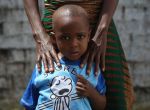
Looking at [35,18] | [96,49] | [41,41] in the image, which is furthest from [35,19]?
[96,49]

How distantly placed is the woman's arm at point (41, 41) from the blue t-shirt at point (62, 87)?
0.05m

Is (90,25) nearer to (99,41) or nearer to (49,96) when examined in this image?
(99,41)

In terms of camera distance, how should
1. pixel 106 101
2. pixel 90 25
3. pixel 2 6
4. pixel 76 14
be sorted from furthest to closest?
pixel 2 6
pixel 106 101
pixel 90 25
pixel 76 14

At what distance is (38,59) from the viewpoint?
2889mm

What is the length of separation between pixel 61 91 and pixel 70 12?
1.37 ft

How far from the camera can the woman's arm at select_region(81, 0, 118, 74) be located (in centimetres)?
286

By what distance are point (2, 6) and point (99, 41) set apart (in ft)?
11.4

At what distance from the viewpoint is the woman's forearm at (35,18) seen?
9.55ft

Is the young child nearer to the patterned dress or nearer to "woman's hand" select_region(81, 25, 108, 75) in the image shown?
"woman's hand" select_region(81, 25, 108, 75)

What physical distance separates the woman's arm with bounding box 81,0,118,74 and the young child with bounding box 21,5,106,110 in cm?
7

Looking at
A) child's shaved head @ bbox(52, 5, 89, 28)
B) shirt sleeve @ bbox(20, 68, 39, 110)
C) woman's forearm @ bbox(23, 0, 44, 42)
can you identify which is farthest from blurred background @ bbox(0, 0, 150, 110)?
child's shaved head @ bbox(52, 5, 89, 28)

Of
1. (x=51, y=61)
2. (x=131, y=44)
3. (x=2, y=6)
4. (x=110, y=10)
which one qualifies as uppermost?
(x=110, y=10)

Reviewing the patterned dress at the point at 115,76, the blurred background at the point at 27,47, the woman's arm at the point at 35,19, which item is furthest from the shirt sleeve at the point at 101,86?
the blurred background at the point at 27,47

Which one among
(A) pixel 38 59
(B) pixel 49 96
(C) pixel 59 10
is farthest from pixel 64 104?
(C) pixel 59 10
